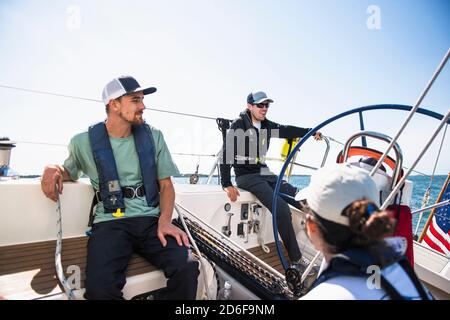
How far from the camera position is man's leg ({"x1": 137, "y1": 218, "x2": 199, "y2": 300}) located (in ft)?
4.22

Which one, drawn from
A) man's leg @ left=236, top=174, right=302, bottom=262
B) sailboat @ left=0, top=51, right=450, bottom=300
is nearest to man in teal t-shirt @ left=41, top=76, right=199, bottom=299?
sailboat @ left=0, top=51, right=450, bottom=300

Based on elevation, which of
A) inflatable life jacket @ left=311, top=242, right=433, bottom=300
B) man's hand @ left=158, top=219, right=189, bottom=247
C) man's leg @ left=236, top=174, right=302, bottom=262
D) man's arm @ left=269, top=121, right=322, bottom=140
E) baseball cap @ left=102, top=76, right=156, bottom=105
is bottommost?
man's leg @ left=236, top=174, right=302, bottom=262

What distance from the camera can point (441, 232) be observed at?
4266mm

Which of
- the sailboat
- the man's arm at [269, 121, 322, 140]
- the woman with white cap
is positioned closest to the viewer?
the woman with white cap

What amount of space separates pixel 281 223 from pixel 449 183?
3.83 metres

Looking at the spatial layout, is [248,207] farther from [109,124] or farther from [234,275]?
[109,124]

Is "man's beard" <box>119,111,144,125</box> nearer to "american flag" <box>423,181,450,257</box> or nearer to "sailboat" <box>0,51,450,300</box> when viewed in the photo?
"sailboat" <box>0,51,450,300</box>

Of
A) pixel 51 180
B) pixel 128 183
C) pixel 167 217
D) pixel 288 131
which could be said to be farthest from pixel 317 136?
pixel 51 180

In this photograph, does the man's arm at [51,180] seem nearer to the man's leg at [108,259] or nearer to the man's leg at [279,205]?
the man's leg at [108,259]

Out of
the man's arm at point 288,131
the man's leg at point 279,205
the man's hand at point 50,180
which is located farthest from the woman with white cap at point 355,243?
the man's arm at point 288,131

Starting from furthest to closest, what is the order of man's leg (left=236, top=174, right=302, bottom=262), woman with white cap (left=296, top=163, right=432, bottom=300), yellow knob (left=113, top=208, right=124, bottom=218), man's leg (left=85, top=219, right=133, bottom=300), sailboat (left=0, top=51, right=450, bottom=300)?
man's leg (left=236, top=174, right=302, bottom=262) → yellow knob (left=113, top=208, right=124, bottom=218) → sailboat (left=0, top=51, right=450, bottom=300) → man's leg (left=85, top=219, right=133, bottom=300) → woman with white cap (left=296, top=163, right=432, bottom=300)

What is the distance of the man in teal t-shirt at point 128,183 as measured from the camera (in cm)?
138

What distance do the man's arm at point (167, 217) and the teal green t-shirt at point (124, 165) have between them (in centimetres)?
6
